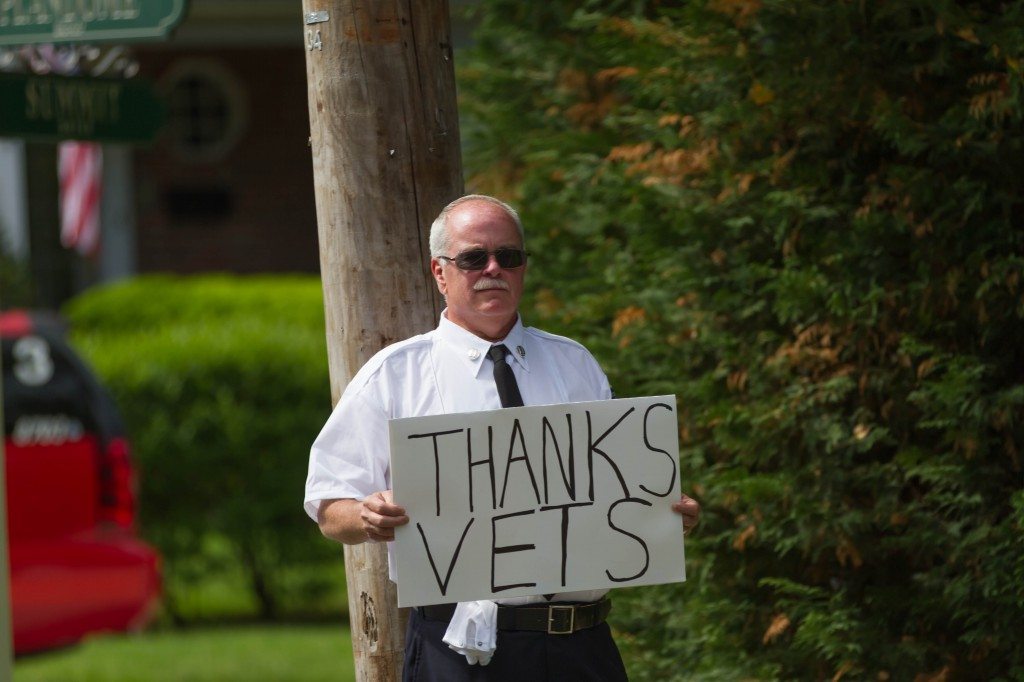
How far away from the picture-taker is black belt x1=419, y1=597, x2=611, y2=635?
323cm

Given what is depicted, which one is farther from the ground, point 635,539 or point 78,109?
point 78,109

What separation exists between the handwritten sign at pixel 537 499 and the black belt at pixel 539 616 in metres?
0.07

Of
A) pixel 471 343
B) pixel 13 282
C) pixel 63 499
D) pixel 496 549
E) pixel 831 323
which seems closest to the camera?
pixel 496 549

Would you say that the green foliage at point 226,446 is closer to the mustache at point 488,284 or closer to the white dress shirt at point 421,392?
the white dress shirt at point 421,392

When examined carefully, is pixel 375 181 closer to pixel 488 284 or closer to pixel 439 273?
pixel 439 273

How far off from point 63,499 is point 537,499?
4.71 metres

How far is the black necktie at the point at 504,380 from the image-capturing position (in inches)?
129

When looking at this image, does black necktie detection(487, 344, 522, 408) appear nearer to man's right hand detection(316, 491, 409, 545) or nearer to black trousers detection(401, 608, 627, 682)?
man's right hand detection(316, 491, 409, 545)

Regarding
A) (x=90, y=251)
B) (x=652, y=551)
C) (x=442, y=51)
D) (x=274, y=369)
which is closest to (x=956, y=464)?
(x=652, y=551)

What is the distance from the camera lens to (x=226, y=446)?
9172mm

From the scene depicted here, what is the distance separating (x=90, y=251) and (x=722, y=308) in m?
10.9

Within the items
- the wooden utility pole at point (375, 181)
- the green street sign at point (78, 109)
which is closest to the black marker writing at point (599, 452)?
the wooden utility pole at point (375, 181)

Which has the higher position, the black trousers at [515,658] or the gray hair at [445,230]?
the gray hair at [445,230]

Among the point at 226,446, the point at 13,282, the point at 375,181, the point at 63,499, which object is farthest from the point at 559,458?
the point at 13,282
